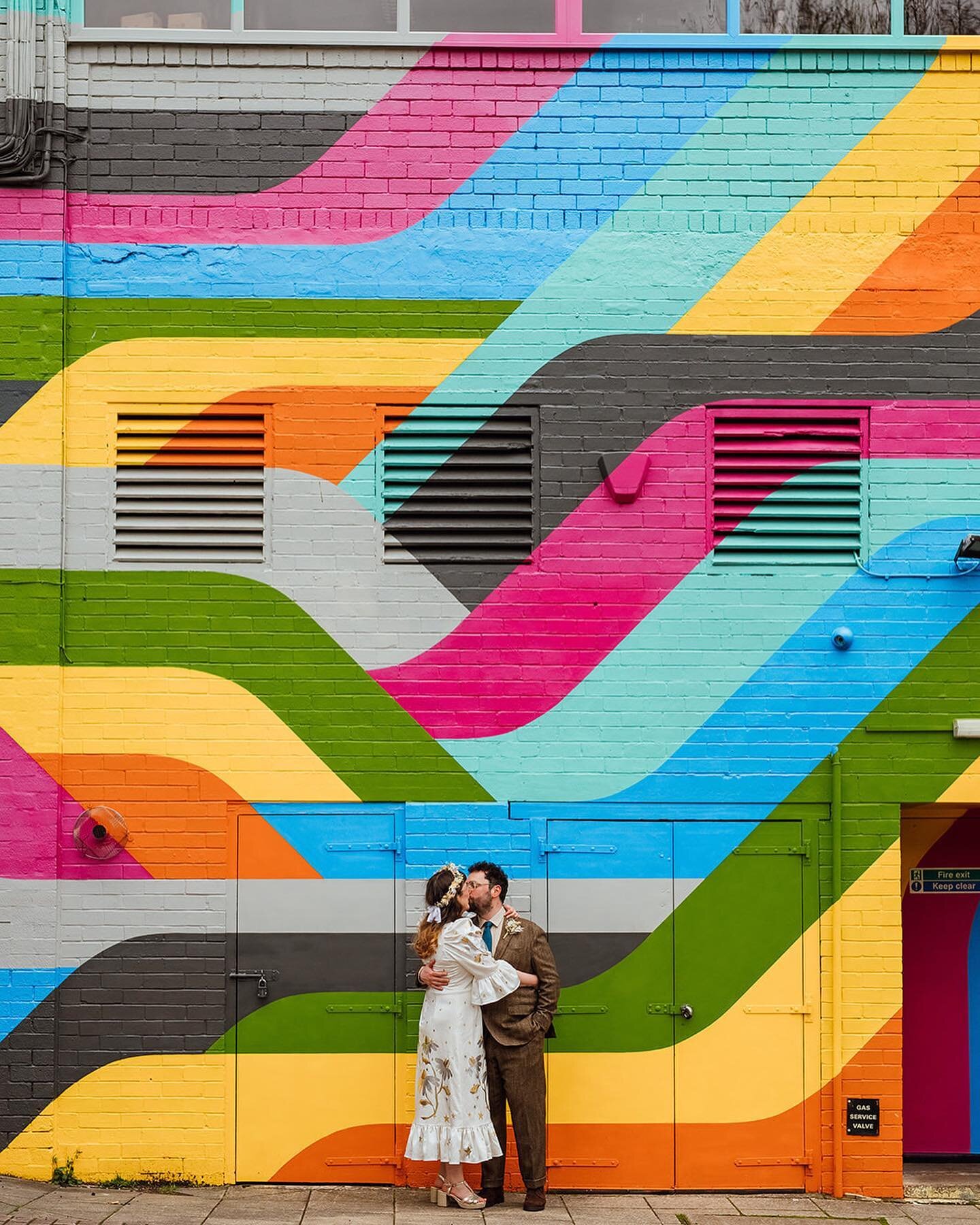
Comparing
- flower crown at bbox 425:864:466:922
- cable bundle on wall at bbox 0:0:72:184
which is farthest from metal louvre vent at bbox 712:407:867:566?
cable bundle on wall at bbox 0:0:72:184

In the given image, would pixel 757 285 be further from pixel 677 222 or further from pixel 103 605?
pixel 103 605

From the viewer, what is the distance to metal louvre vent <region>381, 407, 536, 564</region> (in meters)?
8.55

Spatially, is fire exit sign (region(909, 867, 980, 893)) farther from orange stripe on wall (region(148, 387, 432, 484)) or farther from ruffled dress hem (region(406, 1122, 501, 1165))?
orange stripe on wall (region(148, 387, 432, 484))

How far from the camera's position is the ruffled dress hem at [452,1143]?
7.50m

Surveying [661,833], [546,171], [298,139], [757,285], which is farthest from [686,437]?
[298,139]

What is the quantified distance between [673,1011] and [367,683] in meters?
2.84

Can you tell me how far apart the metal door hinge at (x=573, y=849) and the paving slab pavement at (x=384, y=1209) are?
2077mm

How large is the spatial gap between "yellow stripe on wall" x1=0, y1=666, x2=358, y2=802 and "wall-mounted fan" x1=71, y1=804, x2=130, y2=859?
406 mm

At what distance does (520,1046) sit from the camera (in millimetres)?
7711

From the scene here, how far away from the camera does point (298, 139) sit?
8586mm

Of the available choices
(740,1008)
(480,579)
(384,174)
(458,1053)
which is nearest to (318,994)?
(458,1053)

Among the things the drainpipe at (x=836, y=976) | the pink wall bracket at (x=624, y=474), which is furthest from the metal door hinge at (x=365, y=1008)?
the pink wall bracket at (x=624, y=474)

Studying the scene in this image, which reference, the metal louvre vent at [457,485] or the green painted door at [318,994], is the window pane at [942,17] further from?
the green painted door at [318,994]

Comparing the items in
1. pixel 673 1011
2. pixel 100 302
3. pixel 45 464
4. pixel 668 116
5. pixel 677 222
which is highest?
pixel 668 116
